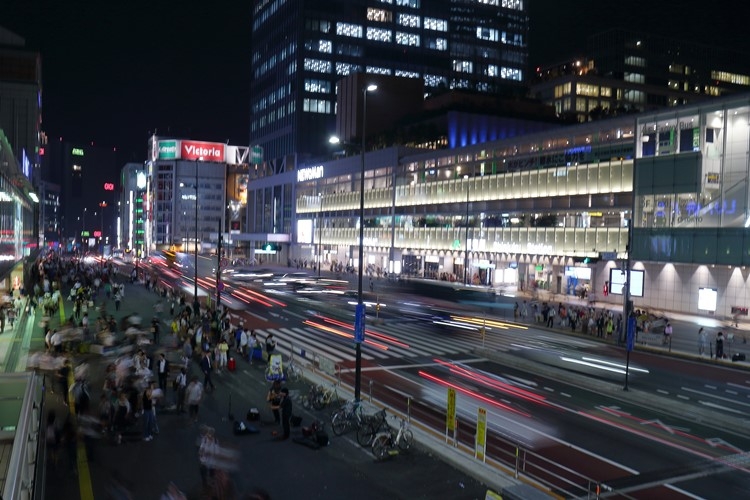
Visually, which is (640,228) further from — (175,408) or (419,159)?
(175,408)

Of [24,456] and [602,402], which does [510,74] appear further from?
[24,456]

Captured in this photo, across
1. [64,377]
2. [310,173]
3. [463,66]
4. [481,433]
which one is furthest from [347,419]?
[463,66]

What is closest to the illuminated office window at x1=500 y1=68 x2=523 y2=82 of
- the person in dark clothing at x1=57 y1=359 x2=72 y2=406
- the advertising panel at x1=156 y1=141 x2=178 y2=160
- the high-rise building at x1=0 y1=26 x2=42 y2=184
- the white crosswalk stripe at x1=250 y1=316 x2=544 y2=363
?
the advertising panel at x1=156 y1=141 x2=178 y2=160

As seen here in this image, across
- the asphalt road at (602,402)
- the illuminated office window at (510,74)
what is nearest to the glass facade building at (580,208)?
the asphalt road at (602,402)

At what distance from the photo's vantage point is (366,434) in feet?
49.9

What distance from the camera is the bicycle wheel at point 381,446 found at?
1415cm

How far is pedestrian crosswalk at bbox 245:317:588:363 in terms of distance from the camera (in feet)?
94.2

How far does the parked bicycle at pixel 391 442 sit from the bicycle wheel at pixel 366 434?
1.36ft

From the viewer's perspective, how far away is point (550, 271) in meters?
61.0

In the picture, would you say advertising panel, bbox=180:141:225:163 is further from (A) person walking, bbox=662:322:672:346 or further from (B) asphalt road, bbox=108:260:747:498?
(A) person walking, bbox=662:322:672:346

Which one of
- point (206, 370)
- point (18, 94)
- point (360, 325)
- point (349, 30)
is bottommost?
point (206, 370)

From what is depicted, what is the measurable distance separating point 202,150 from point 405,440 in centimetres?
10777

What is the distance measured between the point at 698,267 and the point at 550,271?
16.9m

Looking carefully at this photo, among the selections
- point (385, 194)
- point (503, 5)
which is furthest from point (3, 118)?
point (503, 5)
